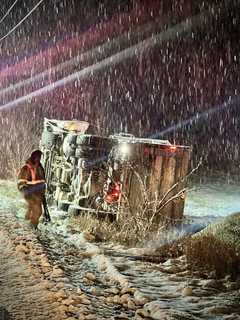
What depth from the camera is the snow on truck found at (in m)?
10.7

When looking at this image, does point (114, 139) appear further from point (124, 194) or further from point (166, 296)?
point (166, 296)

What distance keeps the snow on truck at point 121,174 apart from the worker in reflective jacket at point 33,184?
1.74 meters

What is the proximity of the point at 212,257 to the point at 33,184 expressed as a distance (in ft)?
13.1

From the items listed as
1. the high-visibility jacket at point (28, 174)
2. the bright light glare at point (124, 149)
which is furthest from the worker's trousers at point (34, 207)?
the bright light glare at point (124, 149)

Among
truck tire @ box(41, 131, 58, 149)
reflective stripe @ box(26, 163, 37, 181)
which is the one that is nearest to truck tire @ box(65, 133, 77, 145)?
truck tire @ box(41, 131, 58, 149)

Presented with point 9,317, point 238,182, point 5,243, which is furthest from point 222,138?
point 9,317

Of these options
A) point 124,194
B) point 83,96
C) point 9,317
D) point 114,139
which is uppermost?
point 83,96

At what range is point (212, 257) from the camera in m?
7.81

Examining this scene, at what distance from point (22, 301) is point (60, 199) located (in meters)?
6.46

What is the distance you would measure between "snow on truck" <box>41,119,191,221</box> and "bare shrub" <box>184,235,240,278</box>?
1.92 m

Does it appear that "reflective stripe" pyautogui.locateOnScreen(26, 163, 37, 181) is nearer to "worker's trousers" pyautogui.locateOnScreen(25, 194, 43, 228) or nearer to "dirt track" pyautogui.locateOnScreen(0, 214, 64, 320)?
"worker's trousers" pyautogui.locateOnScreen(25, 194, 43, 228)

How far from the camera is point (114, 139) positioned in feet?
35.3

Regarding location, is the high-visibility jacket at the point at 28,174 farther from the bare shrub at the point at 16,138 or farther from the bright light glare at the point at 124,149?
the bare shrub at the point at 16,138

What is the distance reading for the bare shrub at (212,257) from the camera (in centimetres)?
748
